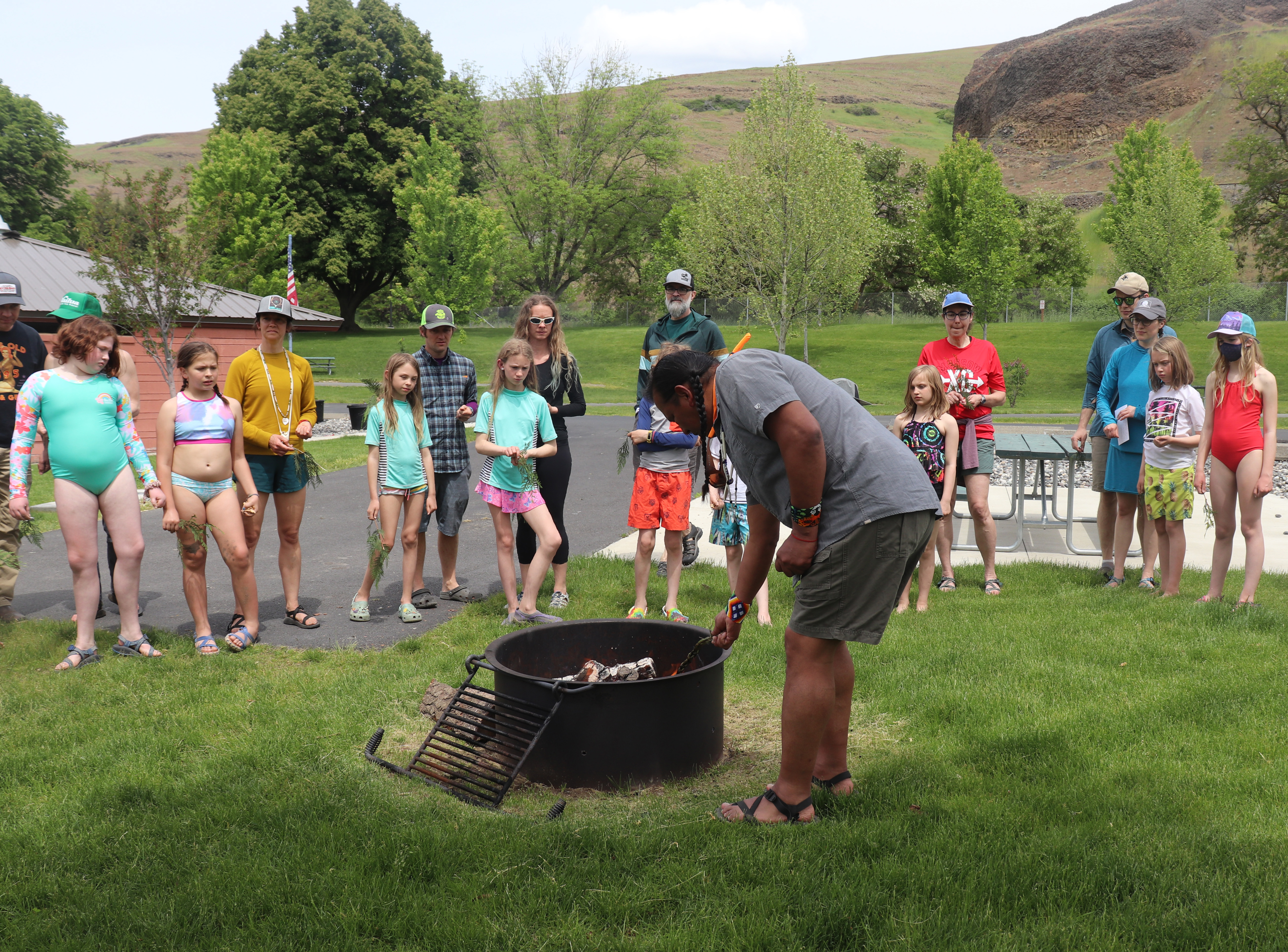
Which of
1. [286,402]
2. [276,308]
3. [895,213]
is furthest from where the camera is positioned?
[895,213]

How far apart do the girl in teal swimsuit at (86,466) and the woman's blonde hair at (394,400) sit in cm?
157

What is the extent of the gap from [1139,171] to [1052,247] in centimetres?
855

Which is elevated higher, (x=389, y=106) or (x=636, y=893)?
(x=389, y=106)

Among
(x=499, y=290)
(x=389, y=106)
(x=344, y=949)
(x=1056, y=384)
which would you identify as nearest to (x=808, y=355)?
(x=1056, y=384)

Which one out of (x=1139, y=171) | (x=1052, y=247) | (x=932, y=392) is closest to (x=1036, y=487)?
(x=932, y=392)

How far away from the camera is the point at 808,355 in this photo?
39.7 metres

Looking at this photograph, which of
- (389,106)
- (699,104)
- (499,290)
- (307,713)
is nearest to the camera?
(307,713)

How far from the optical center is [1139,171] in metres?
47.9

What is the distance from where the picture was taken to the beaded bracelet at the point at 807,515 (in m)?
3.30

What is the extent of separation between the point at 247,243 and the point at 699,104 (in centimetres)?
13828

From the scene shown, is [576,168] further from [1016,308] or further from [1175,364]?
[1175,364]

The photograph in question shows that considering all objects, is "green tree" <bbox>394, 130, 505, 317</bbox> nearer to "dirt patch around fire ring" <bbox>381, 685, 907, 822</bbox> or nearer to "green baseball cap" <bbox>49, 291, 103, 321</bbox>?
"green baseball cap" <bbox>49, 291, 103, 321</bbox>

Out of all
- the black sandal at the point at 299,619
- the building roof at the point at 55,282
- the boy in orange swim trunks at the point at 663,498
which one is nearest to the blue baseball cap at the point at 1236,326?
the boy in orange swim trunks at the point at 663,498

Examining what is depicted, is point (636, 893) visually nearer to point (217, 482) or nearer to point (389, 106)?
point (217, 482)
